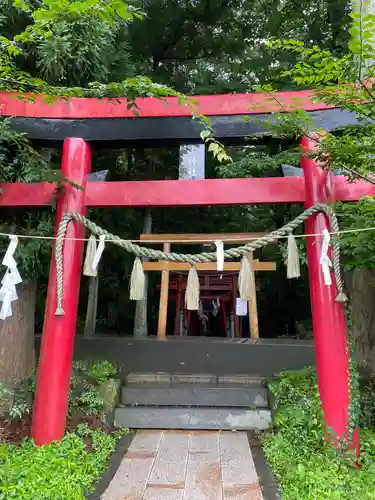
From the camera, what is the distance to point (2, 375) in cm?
504

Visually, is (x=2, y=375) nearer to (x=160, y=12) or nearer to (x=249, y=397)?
(x=249, y=397)

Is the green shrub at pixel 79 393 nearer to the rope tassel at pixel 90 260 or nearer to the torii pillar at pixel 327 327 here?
the rope tassel at pixel 90 260

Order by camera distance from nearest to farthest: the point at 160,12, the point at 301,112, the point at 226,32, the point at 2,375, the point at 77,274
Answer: the point at 301,112, the point at 77,274, the point at 2,375, the point at 160,12, the point at 226,32

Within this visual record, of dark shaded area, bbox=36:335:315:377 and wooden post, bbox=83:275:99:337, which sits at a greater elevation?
wooden post, bbox=83:275:99:337

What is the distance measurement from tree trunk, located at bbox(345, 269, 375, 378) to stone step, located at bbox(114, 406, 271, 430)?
160 cm

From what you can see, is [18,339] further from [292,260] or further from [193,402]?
[292,260]

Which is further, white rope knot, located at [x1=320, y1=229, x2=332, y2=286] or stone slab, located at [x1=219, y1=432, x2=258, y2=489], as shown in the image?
white rope knot, located at [x1=320, y1=229, x2=332, y2=286]

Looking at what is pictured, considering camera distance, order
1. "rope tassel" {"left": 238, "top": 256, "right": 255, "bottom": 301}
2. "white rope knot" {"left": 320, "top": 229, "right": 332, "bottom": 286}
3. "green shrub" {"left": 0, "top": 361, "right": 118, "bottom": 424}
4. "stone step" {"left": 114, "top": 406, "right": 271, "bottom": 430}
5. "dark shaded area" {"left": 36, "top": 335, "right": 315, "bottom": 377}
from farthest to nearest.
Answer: "dark shaded area" {"left": 36, "top": 335, "right": 315, "bottom": 377} < "stone step" {"left": 114, "top": 406, "right": 271, "bottom": 430} < "green shrub" {"left": 0, "top": 361, "right": 118, "bottom": 424} < "rope tassel" {"left": 238, "top": 256, "right": 255, "bottom": 301} < "white rope knot" {"left": 320, "top": 229, "right": 332, "bottom": 286}

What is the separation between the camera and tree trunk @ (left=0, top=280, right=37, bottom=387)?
5.12 metres

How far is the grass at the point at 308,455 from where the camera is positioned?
131 inches

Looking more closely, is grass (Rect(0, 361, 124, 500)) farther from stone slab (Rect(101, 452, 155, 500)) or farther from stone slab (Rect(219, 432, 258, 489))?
stone slab (Rect(219, 432, 258, 489))

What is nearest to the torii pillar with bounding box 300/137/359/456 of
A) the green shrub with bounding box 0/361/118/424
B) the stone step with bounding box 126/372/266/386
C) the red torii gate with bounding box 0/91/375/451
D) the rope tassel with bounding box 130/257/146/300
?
the red torii gate with bounding box 0/91/375/451

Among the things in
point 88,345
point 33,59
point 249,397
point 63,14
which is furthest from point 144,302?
point 63,14

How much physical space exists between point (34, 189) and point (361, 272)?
4.77 m
